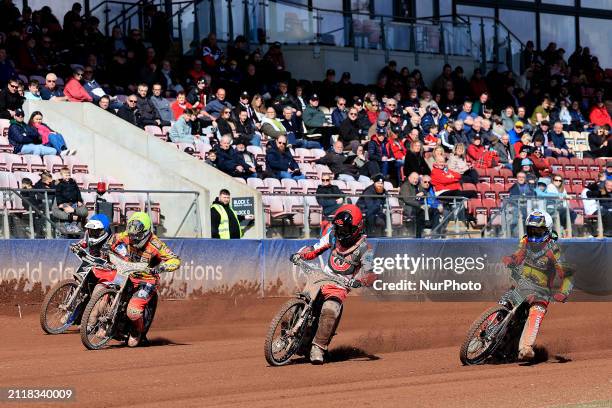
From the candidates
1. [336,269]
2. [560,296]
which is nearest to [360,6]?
[336,269]

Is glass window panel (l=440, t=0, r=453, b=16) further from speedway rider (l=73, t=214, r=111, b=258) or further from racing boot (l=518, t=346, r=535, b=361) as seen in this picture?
racing boot (l=518, t=346, r=535, b=361)

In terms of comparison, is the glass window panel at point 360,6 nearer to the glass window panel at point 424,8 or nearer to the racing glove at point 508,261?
the glass window panel at point 424,8

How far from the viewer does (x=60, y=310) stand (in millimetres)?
16047

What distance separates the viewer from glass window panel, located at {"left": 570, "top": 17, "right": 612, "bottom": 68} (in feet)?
136

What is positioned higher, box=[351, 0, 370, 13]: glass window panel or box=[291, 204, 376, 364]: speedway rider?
box=[351, 0, 370, 13]: glass window panel

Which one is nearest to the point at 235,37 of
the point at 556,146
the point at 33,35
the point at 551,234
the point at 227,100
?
the point at 227,100

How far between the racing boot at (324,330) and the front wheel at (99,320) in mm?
2817

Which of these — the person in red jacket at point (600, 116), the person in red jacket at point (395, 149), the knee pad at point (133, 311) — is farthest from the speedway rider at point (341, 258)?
the person in red jacket at point (600, 116)

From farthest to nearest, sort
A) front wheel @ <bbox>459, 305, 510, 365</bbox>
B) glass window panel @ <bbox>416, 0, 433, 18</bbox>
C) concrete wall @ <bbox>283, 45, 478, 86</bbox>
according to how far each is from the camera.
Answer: glass window panel @ <bbox>416, 0, 433, 18</bbox>, concrete wall @ <bbox>283, 45, 478, 86</bbox>, front wheel @ <bbox>459, 305, 510, 365</bbox>

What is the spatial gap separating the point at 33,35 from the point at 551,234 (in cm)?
1489

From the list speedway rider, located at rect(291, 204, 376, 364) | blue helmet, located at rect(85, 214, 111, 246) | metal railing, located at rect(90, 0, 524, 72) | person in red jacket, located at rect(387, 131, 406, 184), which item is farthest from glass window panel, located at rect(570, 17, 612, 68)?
speedway rider, located at rect(291, 204, 376, 364)

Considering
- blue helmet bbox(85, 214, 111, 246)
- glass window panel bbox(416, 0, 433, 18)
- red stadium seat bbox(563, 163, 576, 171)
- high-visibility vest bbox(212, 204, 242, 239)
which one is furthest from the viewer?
glass window panel bbox(416, 0, 433, 18)

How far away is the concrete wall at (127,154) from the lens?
73.3 feet

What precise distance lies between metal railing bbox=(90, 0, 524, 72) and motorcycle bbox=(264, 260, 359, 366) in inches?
650
